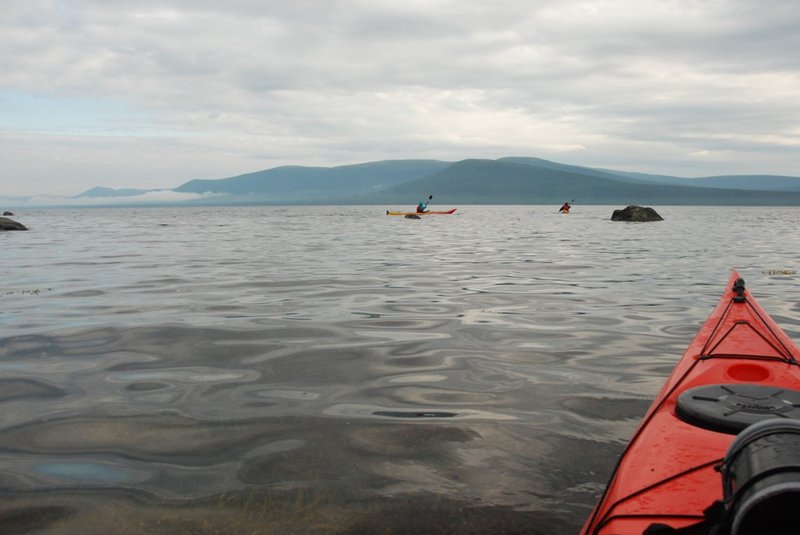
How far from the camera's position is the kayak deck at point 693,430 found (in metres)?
2.70

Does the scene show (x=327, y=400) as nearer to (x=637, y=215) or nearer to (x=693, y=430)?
(x=693, y=430)

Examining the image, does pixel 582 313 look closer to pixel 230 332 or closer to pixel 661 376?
pixel 661 376

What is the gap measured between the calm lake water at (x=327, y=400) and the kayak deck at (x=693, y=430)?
839mm

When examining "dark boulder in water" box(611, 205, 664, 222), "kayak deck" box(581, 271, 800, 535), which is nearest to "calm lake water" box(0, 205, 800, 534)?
"kayak deck" box(581, 271, 800, 535)

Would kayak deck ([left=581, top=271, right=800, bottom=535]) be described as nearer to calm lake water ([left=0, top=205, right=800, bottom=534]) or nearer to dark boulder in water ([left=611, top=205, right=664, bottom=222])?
calm lake water ([left=0, top=205, right=800, bottom=534])

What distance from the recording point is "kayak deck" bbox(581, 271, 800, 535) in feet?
8.85

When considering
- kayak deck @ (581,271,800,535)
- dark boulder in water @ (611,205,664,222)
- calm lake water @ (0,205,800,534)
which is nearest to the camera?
kayak deck @ (581,271,800,535)

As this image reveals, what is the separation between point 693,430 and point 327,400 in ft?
11.9

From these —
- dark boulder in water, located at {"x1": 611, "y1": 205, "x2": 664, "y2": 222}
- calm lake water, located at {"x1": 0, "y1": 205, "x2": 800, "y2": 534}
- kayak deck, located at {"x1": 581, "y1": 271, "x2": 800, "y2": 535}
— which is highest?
dark boulder in water, located at {"x1": 611, "y1": 205, "x2": 664, "y2": 222}

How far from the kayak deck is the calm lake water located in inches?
33.0

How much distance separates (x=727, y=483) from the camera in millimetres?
2434

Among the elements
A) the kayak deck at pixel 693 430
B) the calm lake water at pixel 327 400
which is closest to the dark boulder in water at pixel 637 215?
the calm lake water at pixel 327 400

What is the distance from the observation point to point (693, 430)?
11.1 ft

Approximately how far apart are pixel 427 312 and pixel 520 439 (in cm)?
549
